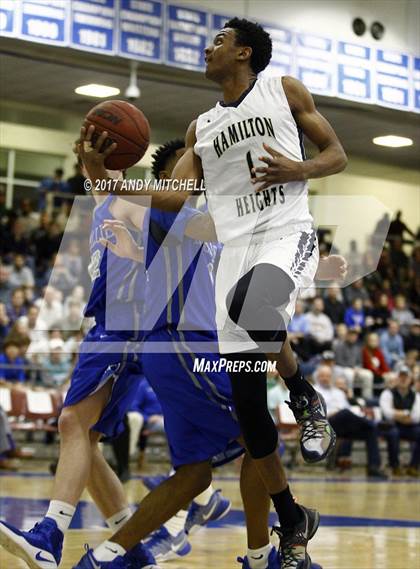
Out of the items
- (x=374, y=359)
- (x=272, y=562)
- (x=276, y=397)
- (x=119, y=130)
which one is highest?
(x=119, y=130)

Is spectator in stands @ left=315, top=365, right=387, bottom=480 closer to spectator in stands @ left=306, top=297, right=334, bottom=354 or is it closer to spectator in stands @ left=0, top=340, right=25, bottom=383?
spectator in stands @ left=306, top=297, right=334, bottom=354

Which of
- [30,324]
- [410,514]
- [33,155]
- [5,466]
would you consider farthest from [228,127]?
[33,155]

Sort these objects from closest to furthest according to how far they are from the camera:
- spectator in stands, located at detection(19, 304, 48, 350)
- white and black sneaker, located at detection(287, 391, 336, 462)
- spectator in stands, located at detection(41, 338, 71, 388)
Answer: white and black sneaker, located at detection(287, 391, 336, 462) → spectator in stands, located at detection(41, 338, 71, 388) → spectator in stands, located at detection(19, 304, 48, 350)

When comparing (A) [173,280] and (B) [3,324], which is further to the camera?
(B) [3,324]

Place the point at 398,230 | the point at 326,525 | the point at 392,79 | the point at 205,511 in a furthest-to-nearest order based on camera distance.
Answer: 1. the point at 398,230
2. the point at 392,79
3. the point at 326,525
4. the point at 205,511

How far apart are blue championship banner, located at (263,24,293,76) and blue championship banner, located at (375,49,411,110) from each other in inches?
55.8

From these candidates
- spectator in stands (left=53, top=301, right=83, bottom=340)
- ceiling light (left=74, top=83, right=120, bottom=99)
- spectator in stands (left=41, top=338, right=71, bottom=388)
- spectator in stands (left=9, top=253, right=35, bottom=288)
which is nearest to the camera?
spectator in stands (left=41, top=338, right=71, bottom=388)

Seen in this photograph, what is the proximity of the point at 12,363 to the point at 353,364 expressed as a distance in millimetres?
5057

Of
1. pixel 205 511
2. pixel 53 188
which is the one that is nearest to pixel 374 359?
pixel 53 188

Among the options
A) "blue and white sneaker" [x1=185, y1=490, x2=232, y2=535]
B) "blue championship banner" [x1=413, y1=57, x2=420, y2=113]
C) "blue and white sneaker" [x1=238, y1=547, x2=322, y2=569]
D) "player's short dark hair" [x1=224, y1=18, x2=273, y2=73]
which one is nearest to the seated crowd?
"blue championship banner" [x1=413, y1=57, x2=420, y2=113]

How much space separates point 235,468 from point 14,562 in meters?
8.94

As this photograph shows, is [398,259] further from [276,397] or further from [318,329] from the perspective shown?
[276,397]

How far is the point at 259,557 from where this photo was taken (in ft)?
15.6

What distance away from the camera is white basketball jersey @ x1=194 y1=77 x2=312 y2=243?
14.6ft
